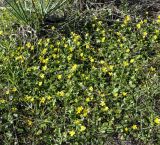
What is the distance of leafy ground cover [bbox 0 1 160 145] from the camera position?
10.8ft

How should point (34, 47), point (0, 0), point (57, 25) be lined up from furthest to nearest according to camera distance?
point (0, 0) < point (57, 25) < point (34, 47)

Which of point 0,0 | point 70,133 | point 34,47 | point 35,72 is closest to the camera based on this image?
point 70,133

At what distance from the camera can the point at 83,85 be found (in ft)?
11.9

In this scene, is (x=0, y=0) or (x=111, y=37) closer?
(x=111, y=37)

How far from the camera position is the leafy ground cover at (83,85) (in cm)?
328

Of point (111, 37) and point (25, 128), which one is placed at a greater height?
point (111, 37)

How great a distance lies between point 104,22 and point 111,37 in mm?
354

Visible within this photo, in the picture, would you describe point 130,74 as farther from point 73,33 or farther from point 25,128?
point 25,128

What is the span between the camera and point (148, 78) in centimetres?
373

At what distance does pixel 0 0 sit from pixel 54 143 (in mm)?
2201

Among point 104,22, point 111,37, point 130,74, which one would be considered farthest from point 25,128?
point 104,22

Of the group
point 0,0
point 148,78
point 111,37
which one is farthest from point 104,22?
point 0,0

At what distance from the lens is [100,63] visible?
3891 mm

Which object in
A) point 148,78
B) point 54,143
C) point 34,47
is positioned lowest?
point 54,143
